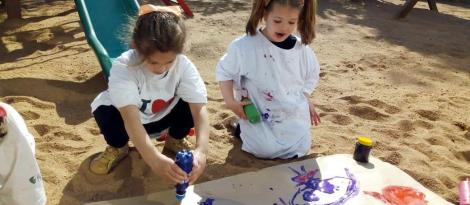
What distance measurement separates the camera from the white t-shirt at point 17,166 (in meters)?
1.31

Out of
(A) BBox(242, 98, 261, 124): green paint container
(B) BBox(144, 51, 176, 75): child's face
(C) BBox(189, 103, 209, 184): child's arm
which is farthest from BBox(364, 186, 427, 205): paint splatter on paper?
(B) BBox(144, 51, 176, 75): child's face

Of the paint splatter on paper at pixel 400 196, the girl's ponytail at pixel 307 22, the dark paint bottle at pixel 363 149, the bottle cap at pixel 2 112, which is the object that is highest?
the girl's ponytail at pixel 307 22

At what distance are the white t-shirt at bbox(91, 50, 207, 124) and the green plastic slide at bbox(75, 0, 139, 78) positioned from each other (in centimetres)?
104

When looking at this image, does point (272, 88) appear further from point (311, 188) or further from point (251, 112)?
point (311, 188)

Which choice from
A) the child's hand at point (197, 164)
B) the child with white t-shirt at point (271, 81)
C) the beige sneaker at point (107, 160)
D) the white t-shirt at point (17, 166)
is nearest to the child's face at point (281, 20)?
the child with white t-shirt at point (271, 81)

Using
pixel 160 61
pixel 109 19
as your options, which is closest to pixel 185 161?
pixel 160 61

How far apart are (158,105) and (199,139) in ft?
0.77

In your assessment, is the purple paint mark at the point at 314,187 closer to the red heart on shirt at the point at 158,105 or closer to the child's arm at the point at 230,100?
the child's arm at the point at 230,100

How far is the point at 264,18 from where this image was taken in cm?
216

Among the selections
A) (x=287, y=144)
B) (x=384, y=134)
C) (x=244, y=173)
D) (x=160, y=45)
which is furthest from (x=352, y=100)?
(x=160, y=45)

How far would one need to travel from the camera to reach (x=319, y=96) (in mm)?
2914

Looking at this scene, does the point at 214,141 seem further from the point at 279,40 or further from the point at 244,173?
the point at 279,40

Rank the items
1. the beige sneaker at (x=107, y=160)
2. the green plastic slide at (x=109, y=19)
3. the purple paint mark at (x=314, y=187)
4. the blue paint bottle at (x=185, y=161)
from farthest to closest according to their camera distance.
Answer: the green plastic slide at (x=109, y=19) → the beige sneaker at (x=107, y=160) → the purple paint mark at (x=314, y=187) → the blue paint bottle at (x=185, y=161)

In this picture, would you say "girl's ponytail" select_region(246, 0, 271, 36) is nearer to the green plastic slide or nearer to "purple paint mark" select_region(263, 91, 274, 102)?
"purple paint mark" select_region(263, 91, 274, 102)
